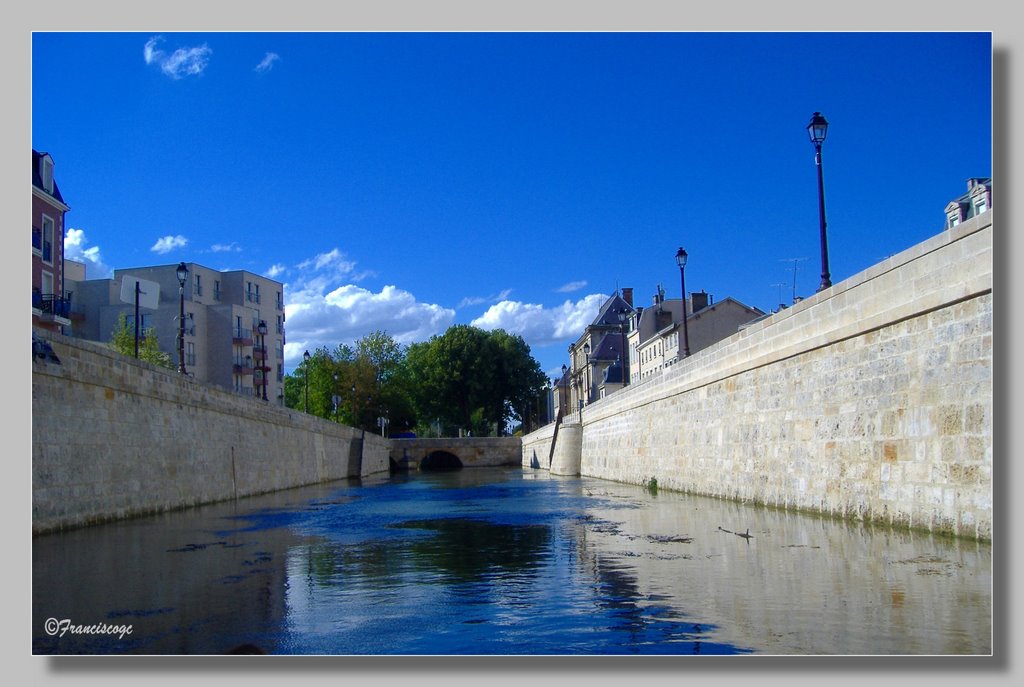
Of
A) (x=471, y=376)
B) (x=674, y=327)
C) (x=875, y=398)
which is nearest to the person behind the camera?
(x=875, y=398)

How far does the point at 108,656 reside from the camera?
5859 mm

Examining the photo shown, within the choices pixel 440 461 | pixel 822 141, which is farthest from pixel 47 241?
pixel 440 461

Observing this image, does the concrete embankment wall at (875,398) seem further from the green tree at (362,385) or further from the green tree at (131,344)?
the green tree at (362,385)

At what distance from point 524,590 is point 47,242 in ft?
99.7

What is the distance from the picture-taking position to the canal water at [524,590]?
636cm

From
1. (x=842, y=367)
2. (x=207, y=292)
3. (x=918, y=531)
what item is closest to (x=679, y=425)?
(x=842, y=367)

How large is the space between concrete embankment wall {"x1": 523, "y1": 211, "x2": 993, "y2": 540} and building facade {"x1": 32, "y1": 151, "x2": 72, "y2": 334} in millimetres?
22680

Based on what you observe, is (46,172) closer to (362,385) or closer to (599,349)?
(362,385)

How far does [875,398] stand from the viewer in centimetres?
1191

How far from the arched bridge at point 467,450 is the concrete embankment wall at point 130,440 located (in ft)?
153

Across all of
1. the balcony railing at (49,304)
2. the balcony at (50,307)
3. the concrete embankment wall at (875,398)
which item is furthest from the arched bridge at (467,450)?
the concrete embankment wall at (875,398)

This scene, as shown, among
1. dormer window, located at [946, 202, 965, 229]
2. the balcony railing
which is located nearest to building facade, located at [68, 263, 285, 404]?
the balcony railing

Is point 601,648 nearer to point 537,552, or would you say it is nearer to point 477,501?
point 537,552

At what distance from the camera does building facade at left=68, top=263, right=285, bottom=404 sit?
59.8 m
